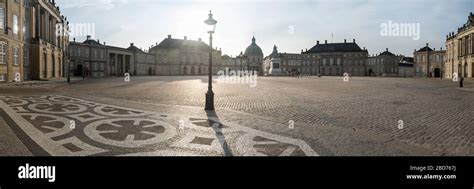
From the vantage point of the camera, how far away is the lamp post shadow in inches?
210

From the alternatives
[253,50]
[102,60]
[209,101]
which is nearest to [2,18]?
[209,101]

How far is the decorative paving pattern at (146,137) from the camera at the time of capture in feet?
17.0

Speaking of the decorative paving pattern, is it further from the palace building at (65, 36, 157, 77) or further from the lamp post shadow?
the palace building at (65, 36, 157, 77)

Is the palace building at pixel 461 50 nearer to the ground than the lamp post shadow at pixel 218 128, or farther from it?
farther from it

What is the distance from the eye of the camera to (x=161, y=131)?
6875mm

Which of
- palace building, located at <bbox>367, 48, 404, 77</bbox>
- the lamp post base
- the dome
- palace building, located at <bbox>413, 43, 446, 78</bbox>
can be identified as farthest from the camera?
the dome

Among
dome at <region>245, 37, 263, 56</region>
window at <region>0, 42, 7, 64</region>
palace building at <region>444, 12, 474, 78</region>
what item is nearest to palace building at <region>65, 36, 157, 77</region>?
window at <region>0, 42, 7, 64</region>

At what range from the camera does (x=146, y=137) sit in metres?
6.19

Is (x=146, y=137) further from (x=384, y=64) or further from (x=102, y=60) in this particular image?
(x=384, y=64)

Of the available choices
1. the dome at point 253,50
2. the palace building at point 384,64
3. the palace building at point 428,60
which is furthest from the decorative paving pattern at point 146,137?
the palace building at point 384,64

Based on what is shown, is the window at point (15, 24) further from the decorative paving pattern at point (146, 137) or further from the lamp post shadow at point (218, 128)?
the lamp post shadow at point (218, 128)
